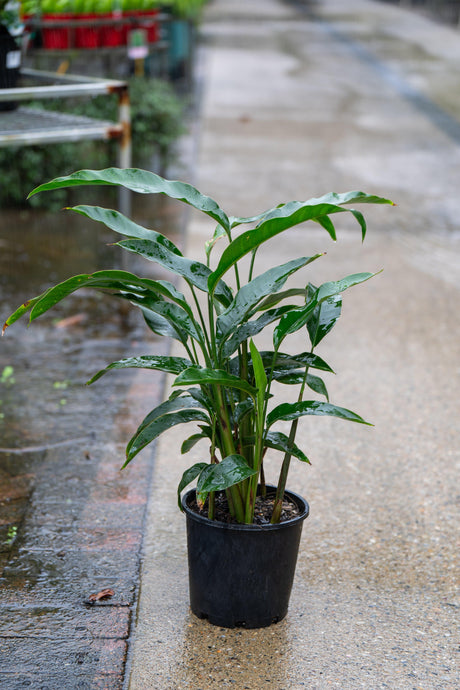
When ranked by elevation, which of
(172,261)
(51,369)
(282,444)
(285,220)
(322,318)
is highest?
(285,220)

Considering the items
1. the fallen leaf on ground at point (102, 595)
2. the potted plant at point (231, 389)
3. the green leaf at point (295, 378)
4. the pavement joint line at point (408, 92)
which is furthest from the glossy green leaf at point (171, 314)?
the pavement joint line at point (408, 92)

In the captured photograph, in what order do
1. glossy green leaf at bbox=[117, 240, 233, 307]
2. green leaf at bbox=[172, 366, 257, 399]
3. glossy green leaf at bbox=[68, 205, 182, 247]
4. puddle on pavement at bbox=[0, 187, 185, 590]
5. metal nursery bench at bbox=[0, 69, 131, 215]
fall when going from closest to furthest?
1. green leaf at bbox=[172, 366, 257, 399]
2. glossy green leaf at bbox=[68, 205, 182, 247]
3. glossy green leaf at bbox=[117, 240, 233, 307]
4. puddle on pavement at bbox=[0, 187, 185, 590]
5. metal nursery bench at bbox=[0, 69, 131, 215]

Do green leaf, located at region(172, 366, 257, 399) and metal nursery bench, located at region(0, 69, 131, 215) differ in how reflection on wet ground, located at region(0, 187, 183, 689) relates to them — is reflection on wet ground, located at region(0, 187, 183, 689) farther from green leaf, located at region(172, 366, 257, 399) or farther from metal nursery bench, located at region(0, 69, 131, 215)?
metal nursery bench, located at region(0, 69, 131, 215)

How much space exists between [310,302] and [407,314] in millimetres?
2958

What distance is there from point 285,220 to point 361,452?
→ 169cm

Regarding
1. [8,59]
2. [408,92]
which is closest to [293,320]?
[8,59]

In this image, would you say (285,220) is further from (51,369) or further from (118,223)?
(51,369)

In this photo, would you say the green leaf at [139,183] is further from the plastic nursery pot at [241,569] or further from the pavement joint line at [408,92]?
the pavement joint line at [408,92]

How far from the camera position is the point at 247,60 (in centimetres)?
1494

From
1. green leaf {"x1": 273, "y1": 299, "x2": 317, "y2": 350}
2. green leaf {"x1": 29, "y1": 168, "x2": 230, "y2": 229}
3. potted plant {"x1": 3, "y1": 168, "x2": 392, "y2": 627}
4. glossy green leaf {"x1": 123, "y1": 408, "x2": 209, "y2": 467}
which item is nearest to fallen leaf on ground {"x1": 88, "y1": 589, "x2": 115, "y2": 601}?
potted plant {"x1": 3, "y1": 168, "x2": 392, "y2": 627}

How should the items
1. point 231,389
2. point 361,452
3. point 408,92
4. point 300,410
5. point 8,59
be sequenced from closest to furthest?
1. point 300,410
2. point 231,389
3. point 361,452
4. point 8,59
5. point 408,92

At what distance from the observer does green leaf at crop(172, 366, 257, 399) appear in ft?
6.79

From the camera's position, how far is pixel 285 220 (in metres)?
2.12

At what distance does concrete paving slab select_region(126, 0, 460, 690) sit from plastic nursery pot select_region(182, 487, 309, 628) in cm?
6
